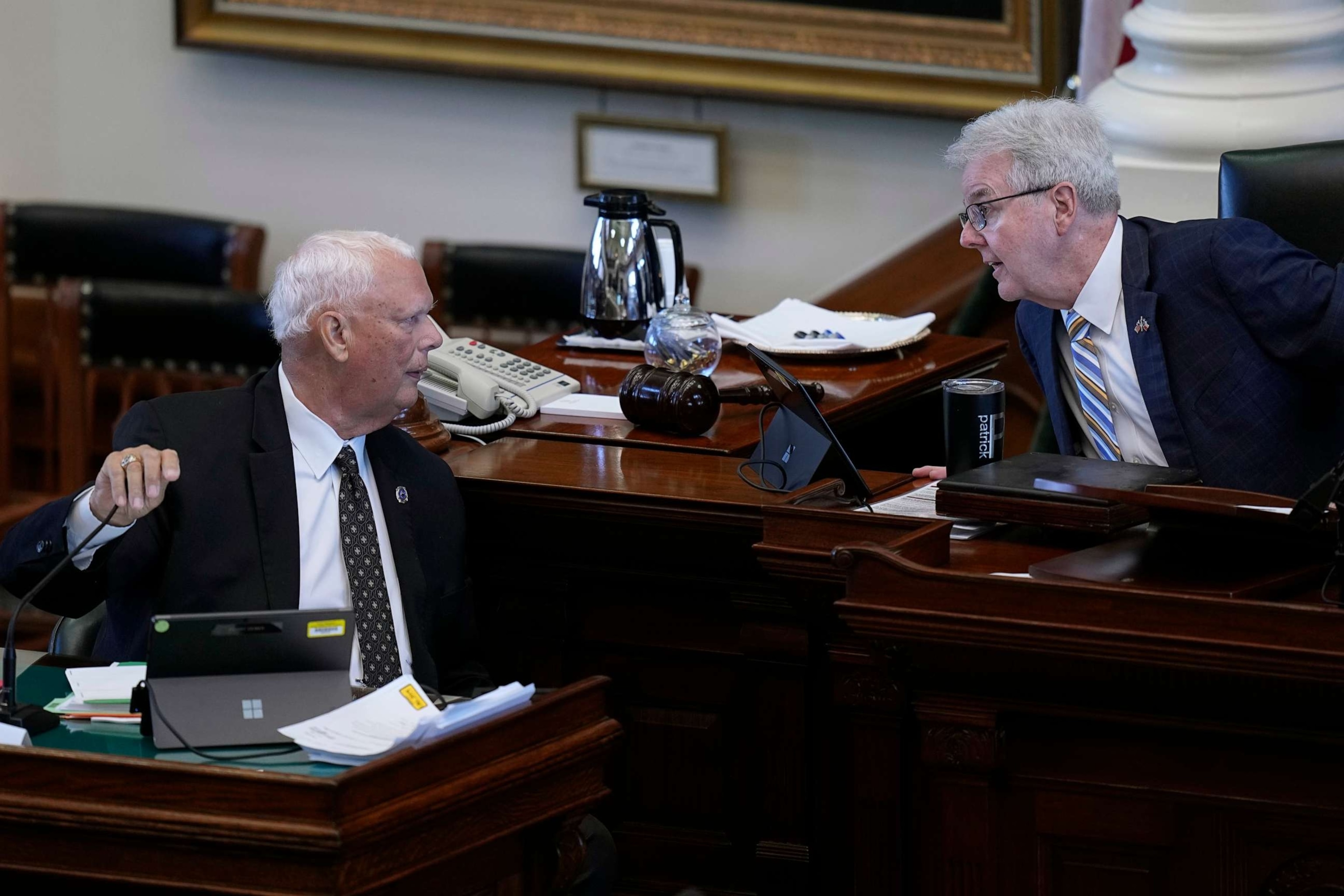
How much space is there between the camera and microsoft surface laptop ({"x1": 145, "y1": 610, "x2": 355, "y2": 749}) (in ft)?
6.40

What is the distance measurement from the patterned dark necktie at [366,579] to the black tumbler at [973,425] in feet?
2.74

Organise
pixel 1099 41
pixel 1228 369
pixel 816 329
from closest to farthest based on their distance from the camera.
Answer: pixel 1228 369 → pixel 816 329 → pixel 1099 41

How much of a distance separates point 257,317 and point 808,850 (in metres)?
1.89

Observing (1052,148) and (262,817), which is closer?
(262,817)

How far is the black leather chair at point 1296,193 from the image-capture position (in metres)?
3.09

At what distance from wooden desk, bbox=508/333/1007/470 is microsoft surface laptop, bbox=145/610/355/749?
100 cm

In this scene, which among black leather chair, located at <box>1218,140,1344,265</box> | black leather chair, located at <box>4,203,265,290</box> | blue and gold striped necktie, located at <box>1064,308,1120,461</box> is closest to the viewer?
blue and gold striped necktie, located at <box>1064,308,1120,461</box>

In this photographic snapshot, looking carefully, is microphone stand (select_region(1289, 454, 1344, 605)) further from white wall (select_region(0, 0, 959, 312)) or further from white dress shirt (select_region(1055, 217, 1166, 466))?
white wall (select_region(0, 0, 959, 312))

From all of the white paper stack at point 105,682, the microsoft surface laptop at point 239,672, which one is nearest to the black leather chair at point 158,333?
Result: the white paper stack at point 105,682

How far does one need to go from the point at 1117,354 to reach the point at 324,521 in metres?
1.23

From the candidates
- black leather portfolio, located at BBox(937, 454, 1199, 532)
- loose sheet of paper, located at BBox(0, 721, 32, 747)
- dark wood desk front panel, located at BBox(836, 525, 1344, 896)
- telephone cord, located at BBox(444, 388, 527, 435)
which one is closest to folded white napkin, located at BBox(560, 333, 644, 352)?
telephone cord, located at BBox(444, 388, 527, 435)

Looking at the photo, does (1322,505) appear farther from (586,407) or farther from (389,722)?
(586,407)

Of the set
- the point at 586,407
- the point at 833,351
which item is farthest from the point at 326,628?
the point at 833,351

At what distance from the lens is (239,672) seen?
6.46 feet
